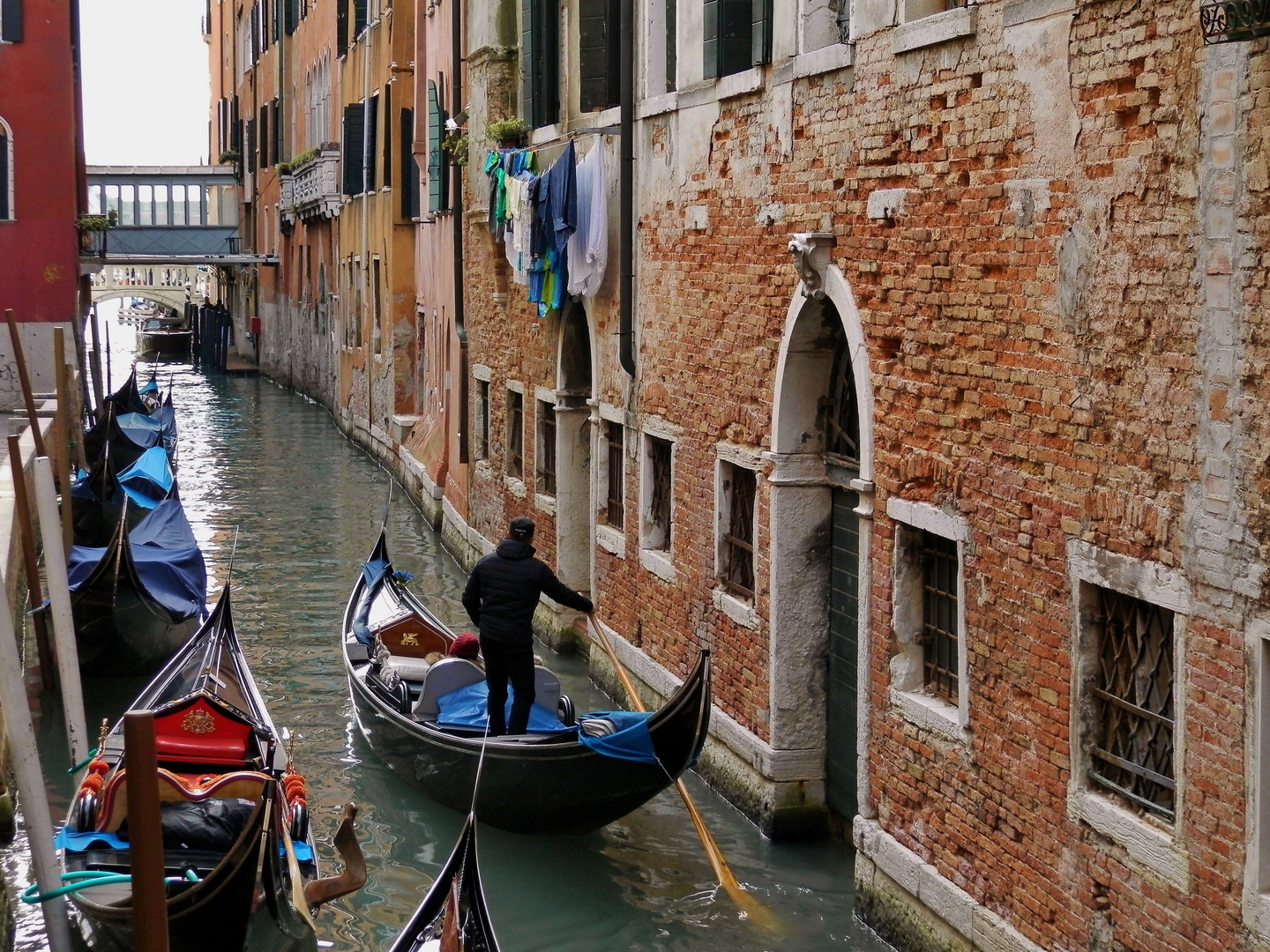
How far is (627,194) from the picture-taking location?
8922 millimetres

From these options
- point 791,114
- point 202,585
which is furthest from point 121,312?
→ point 791,114

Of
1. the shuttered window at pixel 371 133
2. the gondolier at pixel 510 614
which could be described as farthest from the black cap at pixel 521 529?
the shuttered window at pixel 371 133

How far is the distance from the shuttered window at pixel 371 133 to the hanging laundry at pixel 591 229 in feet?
39.0

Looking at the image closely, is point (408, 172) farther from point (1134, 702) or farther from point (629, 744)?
point (1134, 702)

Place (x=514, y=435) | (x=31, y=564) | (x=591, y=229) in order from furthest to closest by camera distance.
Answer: (x=514, y=435), (x=591, y=229), (x=31, y=564)

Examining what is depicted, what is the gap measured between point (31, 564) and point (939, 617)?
539 centimetres

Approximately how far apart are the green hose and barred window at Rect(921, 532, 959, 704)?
2.54 metres

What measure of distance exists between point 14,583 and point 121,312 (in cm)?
6444

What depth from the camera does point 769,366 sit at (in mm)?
7098

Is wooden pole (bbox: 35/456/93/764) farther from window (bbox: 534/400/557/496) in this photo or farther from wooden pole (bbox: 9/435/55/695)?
window (bbox: 534/400/557/496)

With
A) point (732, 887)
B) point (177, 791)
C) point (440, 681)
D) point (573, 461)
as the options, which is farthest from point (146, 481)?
point (732, 887)

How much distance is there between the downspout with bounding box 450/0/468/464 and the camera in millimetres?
13531

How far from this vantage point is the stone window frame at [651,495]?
27.7 ft

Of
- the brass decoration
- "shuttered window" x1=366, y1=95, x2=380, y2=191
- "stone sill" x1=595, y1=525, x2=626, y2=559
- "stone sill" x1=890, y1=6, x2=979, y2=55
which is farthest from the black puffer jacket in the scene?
"shuttered window" x1=366, y1=95, x2=380, y2=191
